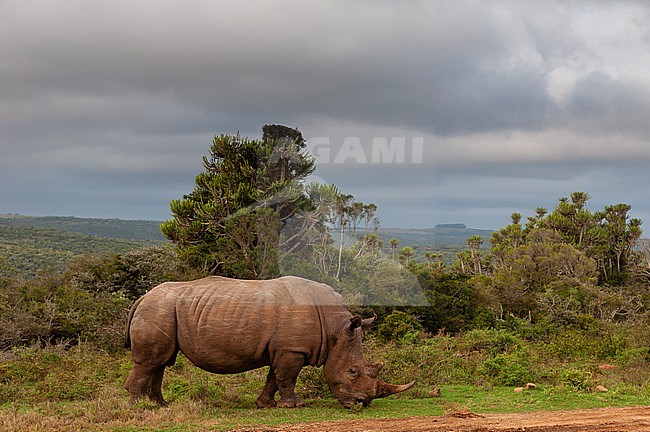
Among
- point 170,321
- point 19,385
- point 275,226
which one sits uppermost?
point 275,226

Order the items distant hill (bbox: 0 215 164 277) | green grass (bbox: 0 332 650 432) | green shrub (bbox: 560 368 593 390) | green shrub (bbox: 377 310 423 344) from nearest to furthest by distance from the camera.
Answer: green grass (bbox: 0 332 650 432) < green shrub (bbox: 560 368 593 390) < green shrub (bbox: 377 310 423 344) < distant hill (bbox: 0 215 164 277)

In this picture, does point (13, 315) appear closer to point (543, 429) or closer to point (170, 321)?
point (170, 321)

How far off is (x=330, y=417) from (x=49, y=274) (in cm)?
2201

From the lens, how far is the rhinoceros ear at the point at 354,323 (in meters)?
10.0

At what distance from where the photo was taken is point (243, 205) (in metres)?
23.9

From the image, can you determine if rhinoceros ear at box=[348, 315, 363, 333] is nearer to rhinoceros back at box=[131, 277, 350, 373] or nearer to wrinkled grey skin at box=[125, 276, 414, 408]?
A: wrinkled grey skin at box=[125, 276, 414, 408]

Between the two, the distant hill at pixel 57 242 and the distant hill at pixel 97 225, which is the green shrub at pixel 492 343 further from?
the distant hill at pixel 97 225

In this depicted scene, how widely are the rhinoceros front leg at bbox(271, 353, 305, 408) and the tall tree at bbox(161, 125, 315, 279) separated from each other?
9.19 meters

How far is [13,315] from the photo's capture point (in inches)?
768

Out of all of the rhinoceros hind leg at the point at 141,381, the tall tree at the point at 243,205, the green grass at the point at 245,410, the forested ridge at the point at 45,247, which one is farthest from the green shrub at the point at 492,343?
the forested ridge at the point at 45,247

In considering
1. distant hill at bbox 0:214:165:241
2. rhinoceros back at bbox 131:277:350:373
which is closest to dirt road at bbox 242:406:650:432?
rhinoceros back at bbox 131:277:350:373

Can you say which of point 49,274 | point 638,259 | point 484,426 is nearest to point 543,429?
point 484,426

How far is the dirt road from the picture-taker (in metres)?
8.67

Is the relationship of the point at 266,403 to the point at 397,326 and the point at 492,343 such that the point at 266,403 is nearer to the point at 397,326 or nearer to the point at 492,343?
the point at 492,343
